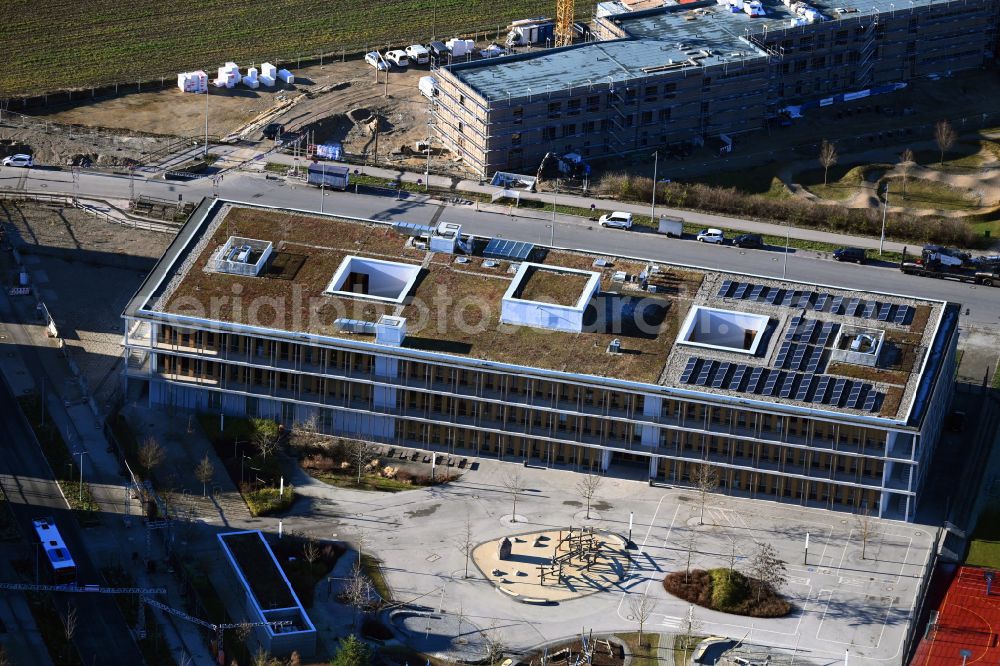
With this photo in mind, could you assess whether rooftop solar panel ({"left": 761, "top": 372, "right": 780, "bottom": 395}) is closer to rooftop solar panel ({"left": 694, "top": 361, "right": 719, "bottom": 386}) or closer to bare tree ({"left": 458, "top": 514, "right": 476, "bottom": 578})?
rooftop solar panel ({"left": 694, "top": 361, "right": 719, "bottom": 386})

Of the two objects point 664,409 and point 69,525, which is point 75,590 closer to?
point 69,525

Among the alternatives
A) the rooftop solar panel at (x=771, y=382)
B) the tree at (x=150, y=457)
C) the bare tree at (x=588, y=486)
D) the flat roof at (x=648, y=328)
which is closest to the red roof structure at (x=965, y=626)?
the flat roof at (x=648, y=328)

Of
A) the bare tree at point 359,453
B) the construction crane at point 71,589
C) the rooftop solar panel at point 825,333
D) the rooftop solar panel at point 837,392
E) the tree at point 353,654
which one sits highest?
the rooftop solar panel at point 825,333

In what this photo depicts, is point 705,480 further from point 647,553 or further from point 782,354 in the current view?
point 782,354

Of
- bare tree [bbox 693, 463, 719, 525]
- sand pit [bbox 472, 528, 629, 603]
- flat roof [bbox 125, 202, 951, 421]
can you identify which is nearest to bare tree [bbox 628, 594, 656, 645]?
sand pit [bbox 472, 528, 629, 603]

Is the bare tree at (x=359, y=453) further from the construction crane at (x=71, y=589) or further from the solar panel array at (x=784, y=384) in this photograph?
the solar panel array at (x=784, y=384)

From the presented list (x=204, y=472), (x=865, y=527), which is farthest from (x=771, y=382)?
(x=204, y=472)

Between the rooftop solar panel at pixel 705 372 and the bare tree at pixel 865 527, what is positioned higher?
the rooftop solar panel at pixel 705 372
